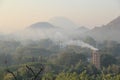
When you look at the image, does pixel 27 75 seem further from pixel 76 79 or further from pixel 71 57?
pixel 71 57

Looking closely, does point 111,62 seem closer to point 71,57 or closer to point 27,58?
point 71,57

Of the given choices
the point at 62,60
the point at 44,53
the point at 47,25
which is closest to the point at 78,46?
the point at 44,53

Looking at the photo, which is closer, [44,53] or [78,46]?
[44,53]

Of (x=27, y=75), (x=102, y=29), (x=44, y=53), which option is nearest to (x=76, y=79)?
(x=27, y=75)

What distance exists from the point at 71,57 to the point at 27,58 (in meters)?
4.22

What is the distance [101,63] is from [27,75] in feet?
54.3

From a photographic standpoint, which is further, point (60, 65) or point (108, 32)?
point (108, 32)

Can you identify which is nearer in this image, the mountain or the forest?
the forest

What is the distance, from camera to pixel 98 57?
1379 inches

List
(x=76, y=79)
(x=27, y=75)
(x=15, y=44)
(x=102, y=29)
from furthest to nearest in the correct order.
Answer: (x=102, y=29) < (x=15, y=44) < (x=27, y=75) < (x=76, y=79)

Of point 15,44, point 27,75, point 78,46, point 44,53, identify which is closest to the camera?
point 27,75

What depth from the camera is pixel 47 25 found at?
15000 centimetres

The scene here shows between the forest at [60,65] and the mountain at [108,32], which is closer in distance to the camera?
the forest at [60,65]

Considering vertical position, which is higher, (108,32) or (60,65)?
(108,32)
